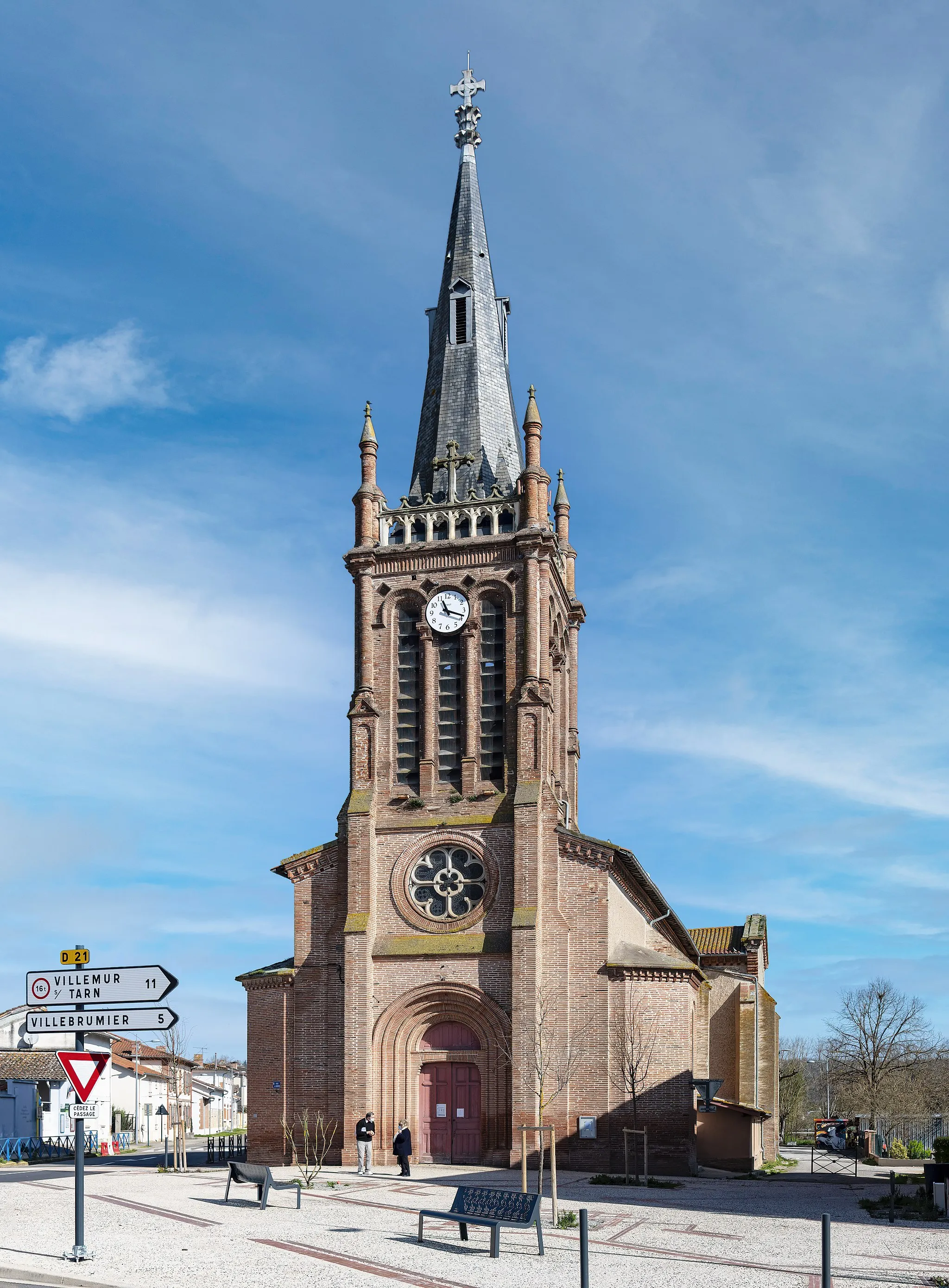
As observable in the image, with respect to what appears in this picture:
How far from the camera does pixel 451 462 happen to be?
144 ft

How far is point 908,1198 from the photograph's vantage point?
27.1 metres

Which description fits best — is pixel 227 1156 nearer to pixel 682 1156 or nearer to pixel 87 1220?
pixel 682 1156

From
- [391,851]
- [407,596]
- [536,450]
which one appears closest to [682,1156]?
[391,851]

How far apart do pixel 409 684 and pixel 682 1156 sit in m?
16.1

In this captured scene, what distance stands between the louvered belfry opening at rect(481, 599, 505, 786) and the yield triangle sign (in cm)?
2305

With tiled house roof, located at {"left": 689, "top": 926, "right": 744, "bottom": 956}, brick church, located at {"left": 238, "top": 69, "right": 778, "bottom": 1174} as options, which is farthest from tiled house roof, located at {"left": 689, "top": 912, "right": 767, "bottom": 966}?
brick church, located at {"left": 238, "top": 69, "right": 778, "bottom": 1174}

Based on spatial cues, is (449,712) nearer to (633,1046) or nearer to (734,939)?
(633,1046)

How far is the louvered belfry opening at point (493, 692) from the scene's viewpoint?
132 ft

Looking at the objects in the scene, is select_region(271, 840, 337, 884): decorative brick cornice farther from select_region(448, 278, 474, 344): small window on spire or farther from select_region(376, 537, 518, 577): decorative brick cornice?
select_region(448, 278, 474, 344): small window on spire

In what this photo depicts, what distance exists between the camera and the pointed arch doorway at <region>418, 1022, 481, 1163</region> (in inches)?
1465

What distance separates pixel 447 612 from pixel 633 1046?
14.4 m

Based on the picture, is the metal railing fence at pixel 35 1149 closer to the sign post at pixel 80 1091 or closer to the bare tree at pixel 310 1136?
the bare tree at pixel 310 1136

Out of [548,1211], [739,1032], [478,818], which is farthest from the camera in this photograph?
[739,1032]

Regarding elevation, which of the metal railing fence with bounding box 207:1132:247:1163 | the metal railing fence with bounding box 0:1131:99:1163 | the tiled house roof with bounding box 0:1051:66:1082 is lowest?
the metal railing fence with bounding box 0:1131:99:1163
